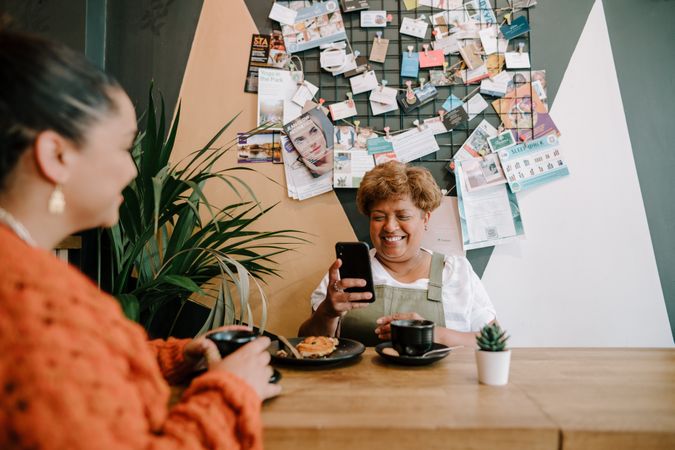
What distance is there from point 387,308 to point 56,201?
55.2 inches

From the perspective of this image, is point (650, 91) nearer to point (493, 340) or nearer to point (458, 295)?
point (458, 295)

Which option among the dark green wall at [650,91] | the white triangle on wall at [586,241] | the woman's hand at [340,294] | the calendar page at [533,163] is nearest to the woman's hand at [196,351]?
the woman's hand at [340,294]

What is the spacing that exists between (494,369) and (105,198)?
905 mm

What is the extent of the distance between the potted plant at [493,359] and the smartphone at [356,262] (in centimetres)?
53

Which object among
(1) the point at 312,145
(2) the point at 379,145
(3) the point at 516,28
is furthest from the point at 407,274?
(3) the point at 516,28

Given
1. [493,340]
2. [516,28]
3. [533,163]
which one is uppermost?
[516,28]

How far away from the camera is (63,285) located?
62cm

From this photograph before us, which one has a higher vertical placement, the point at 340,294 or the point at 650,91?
the point at 650,91

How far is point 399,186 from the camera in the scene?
1904 millimetres

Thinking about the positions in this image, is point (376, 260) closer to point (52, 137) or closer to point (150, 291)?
point (150, 291)

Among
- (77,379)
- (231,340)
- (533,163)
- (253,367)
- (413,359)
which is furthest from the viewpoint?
(533,163)

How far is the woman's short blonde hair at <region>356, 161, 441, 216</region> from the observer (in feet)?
6.27

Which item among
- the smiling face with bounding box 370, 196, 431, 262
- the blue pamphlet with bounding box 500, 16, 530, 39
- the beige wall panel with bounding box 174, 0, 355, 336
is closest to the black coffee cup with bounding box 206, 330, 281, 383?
the smiling face with bounding box 370, 196, 431, 262

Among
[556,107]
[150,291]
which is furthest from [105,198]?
[556,107]
